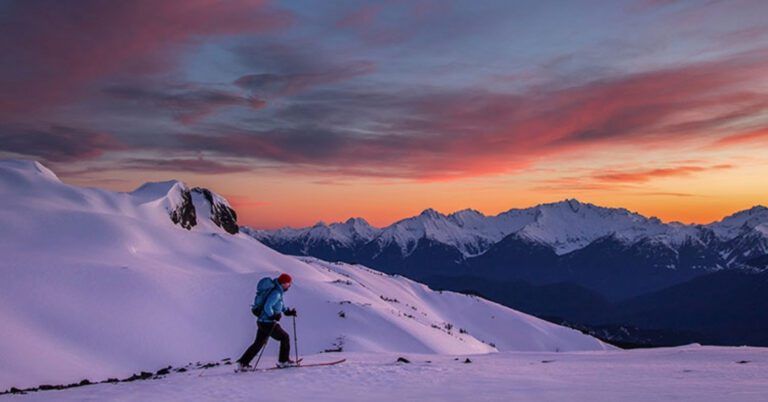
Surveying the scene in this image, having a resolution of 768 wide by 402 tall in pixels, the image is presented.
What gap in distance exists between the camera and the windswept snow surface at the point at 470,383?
14.5 m

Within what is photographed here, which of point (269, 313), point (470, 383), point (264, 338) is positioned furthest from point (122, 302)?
point (470, 383)

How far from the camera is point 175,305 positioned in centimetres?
4403

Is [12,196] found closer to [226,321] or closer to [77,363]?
[226,321]

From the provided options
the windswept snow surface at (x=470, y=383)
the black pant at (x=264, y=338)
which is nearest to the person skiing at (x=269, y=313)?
the black pant at (x=264, y=338)

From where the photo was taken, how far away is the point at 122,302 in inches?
1622

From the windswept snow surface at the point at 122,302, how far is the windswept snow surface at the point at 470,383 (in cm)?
1504

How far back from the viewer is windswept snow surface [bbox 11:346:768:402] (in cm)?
1445

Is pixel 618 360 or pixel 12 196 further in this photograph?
pixel 12 196

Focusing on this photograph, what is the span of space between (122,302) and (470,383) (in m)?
31.7

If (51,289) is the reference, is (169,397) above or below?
below

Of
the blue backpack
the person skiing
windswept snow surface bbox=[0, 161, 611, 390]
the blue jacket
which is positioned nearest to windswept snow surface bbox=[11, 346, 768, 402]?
the person skiing

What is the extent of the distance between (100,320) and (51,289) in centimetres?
437

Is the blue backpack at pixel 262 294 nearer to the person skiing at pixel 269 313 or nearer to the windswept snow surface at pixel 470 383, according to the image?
the person skiing at pixel 269 313

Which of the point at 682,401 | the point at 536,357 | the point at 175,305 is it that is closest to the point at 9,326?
the point at 175,305
